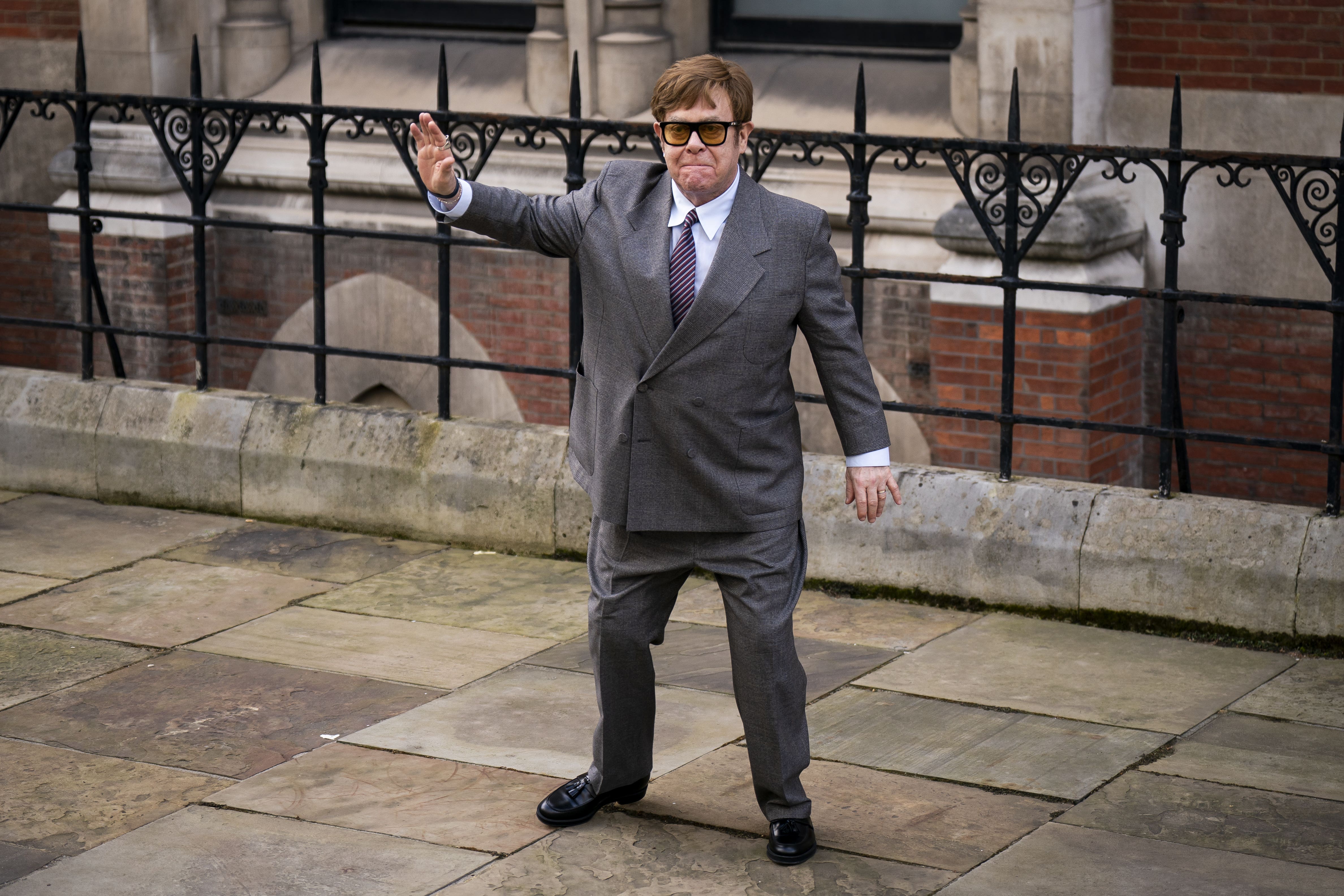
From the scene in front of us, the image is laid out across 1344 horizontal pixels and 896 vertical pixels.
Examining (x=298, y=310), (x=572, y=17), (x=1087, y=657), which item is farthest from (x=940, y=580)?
(x=298, y=310)

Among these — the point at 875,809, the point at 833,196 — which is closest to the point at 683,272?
the point at 875,809

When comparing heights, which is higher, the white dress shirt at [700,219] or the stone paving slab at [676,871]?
the white dress shirt at [700,219]

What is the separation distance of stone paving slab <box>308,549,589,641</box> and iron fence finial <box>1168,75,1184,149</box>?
7.86 feet

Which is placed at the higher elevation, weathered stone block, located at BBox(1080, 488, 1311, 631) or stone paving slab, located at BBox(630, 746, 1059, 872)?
weathered stone block, located at BBox(1080, 488, 1311, 631)

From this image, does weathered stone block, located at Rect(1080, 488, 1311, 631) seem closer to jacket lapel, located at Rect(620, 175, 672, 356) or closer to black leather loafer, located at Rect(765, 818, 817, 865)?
black leather loafer, located at Rect(765, 818, 817, 865)

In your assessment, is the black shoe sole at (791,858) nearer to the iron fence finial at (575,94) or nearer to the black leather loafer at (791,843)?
the black leather loafer at (791,843)

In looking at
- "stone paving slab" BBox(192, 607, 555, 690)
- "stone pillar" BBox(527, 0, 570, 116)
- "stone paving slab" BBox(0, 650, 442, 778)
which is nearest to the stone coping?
"stone paving slab" BBox(192, 607, 555, 690)

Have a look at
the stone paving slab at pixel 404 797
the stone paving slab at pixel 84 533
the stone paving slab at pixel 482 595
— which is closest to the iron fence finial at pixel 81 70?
the stone paving slab at pixel 84 533

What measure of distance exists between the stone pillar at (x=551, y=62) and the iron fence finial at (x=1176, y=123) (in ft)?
14.9

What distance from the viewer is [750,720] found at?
4.50 metres

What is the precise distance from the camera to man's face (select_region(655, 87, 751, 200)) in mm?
4215

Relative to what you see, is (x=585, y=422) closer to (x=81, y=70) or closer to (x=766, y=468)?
(x=766, y=468)

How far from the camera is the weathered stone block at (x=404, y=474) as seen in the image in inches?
281

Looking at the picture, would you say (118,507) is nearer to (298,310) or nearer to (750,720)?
(298,310)
